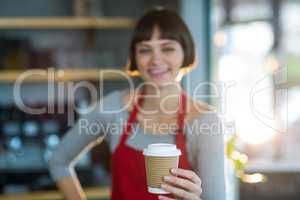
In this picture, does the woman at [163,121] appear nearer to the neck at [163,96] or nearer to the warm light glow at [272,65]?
the neck at [163,96]

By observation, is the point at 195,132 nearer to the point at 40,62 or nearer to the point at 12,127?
the point at 40,62

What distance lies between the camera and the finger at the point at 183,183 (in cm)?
66

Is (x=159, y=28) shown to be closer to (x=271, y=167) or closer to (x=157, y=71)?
(x=157, y=71)

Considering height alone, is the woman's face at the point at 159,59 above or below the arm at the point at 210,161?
above

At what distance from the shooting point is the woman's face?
0.72 metres

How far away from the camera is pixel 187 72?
0.76 m

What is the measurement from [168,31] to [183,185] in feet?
0.69

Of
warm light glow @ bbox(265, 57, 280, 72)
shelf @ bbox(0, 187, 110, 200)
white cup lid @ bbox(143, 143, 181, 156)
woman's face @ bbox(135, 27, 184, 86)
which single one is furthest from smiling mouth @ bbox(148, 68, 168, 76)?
shelf @ bbox(0, 187, 110, 200)

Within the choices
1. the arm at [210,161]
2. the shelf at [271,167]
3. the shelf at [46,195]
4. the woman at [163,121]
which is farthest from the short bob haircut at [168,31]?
the shelf at [46,195]

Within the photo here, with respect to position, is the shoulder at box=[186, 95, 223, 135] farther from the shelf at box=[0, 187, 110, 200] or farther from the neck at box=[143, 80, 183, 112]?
the shelf at box=[0, 187, 110, 200]

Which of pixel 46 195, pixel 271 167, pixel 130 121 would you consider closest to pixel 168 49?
pixel 130 121

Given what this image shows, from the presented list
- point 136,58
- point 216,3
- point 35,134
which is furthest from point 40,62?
point 136,58

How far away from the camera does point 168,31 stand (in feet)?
2.38

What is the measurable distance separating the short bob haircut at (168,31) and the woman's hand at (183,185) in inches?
6.2
